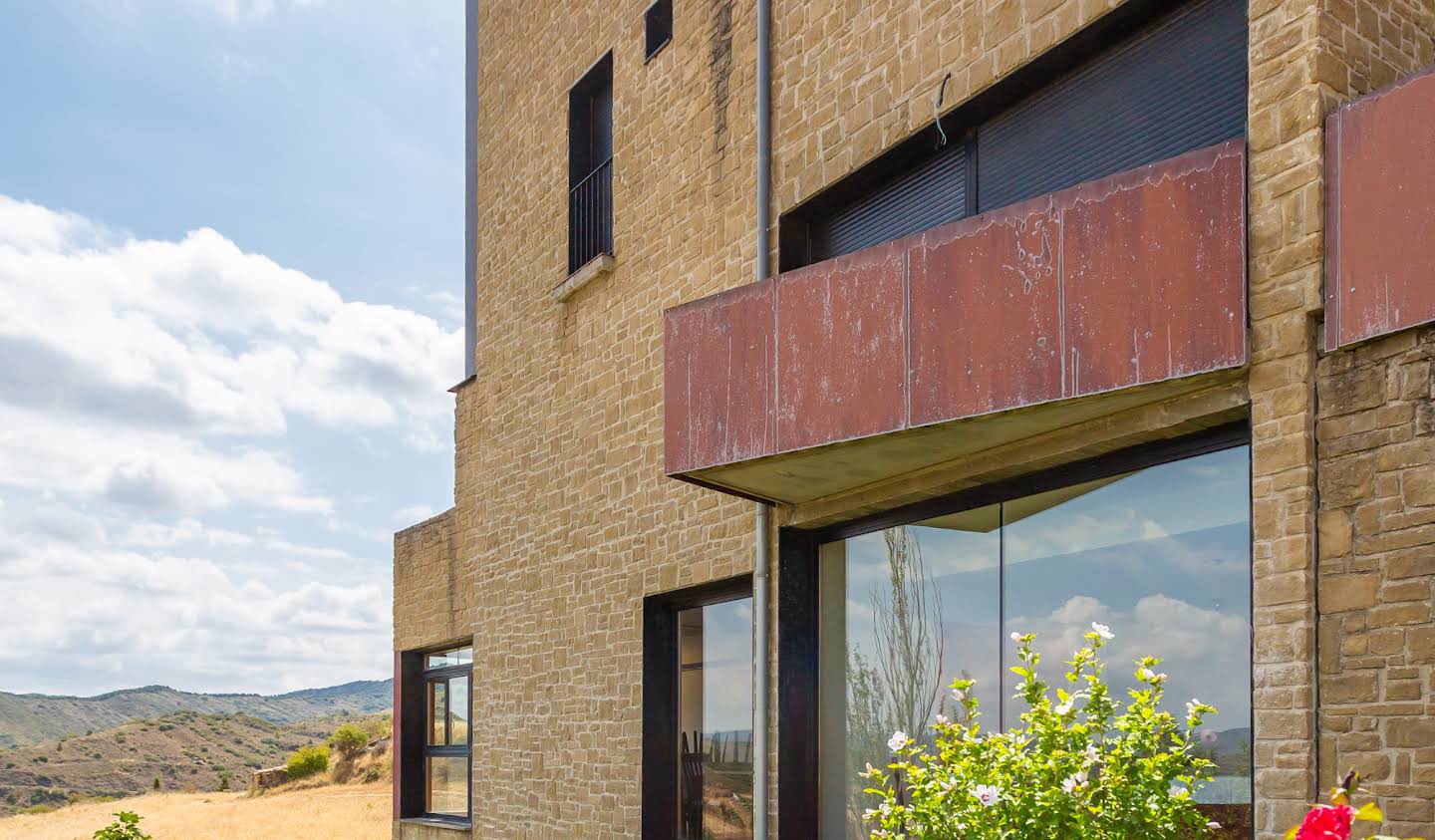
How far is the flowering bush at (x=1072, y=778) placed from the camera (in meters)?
6.37

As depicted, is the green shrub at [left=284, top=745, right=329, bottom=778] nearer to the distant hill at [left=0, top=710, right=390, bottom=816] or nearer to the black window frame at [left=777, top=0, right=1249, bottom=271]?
the distant hill at [left=0, top=710, right=390, bottom=816]

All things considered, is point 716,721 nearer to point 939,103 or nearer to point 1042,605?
point 1042,605

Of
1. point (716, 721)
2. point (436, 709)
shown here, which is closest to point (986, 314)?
point (716, 721)

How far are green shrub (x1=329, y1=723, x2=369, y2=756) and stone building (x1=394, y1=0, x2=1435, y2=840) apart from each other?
29979 mm

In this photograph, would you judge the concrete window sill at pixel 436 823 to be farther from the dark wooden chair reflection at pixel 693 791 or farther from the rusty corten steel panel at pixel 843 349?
the rusty corten steel panel at pixel 843 349

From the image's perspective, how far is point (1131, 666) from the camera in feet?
24.6

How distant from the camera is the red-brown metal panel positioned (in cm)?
694

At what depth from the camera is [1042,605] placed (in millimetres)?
8156

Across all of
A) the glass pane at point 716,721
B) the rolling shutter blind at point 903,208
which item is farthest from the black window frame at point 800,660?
the rolling shutter blind at point 903,208

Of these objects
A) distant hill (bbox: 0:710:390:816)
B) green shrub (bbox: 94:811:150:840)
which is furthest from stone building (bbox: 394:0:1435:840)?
distant hill (bbox: 0:710:390:816)

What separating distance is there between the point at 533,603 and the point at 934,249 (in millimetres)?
7528

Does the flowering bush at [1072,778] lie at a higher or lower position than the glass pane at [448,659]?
higher

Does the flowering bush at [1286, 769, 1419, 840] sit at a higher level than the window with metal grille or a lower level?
lower

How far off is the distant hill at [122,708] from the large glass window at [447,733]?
232ft
